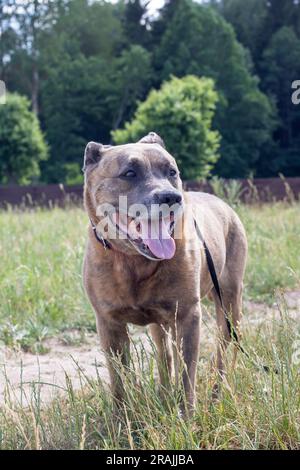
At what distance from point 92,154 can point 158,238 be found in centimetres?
76

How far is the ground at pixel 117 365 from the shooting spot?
9.96ft

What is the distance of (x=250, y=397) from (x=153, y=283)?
2.51 ft

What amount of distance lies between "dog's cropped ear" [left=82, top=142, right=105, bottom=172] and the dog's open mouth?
558 mm

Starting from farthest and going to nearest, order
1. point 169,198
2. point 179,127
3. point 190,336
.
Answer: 1. point 179,127
2. point 190,336
3. point 169,198

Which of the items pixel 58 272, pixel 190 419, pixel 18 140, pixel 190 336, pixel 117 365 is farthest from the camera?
pixel 18 140

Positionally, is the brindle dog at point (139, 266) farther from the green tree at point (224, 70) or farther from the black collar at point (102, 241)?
the green tree at point (224, 70)

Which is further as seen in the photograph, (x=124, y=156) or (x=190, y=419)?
(x=124, y=156)

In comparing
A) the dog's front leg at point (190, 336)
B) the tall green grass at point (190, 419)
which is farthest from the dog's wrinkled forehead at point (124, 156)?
the tall green grass at point (190, 419)

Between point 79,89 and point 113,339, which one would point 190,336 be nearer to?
point 113,339

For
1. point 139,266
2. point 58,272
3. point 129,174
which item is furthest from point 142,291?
point 58,272

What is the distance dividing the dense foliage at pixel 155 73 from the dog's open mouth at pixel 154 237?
37280 mm

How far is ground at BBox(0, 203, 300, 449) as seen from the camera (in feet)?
9.96

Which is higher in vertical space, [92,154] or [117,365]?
[92,154]

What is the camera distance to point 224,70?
146 feet
